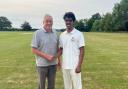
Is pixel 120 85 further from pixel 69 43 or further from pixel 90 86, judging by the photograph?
pixel 69 43

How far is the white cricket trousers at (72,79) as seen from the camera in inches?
313

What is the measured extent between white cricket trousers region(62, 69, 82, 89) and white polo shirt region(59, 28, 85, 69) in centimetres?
10

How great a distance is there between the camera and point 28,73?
14.9 m

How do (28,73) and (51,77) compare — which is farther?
(28,73)

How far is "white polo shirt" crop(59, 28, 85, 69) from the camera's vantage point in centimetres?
783

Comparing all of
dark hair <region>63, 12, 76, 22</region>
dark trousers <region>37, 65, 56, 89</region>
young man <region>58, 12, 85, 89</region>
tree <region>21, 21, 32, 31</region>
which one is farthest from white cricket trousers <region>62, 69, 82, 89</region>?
tree <region>21, 21, 32, 31</region>

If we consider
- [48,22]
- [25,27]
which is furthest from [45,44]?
[25,27]

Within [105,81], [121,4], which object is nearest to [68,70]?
[105,81]

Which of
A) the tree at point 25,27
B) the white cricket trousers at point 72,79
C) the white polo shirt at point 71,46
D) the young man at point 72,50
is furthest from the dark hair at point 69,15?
the tree at point 25,27

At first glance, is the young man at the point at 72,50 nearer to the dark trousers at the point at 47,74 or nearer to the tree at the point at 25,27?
the dark trousers at the point at 47,74

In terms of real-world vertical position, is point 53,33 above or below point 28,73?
above

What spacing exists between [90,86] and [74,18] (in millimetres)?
4286

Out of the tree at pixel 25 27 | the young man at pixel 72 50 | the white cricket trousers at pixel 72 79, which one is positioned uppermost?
the young man at pixel 72 50

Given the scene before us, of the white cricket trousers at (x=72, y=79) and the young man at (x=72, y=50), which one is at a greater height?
the young man at (x=72, y=50)
